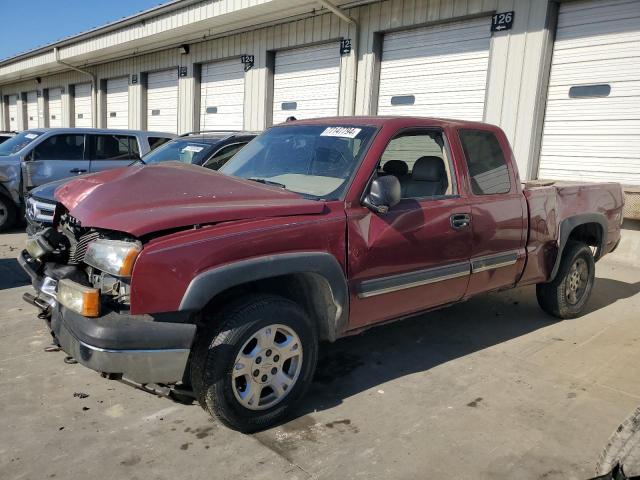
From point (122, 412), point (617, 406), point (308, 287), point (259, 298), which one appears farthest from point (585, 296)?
point (122, 412)

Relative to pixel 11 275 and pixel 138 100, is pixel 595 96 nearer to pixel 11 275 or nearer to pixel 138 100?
pixel 11 275

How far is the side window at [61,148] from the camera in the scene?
8.93 meters

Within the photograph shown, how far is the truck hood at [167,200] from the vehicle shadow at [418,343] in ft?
4.40

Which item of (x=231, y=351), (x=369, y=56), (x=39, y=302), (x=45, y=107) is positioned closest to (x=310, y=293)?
(x=231, y=351)

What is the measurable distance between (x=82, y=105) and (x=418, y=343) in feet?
73.4

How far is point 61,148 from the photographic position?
904 cm

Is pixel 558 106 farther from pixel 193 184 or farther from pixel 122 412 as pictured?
pixel 122 412

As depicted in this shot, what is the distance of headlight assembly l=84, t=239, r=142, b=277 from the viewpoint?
105 inches

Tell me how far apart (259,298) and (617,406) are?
254 cm

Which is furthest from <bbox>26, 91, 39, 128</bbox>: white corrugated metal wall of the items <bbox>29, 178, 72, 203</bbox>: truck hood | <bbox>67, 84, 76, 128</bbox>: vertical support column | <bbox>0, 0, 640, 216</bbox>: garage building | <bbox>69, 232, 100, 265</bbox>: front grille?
<bbox>69, 232, 100, 265</bbox>: front grille

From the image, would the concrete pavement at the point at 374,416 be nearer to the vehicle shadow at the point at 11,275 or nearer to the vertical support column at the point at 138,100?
the vehicle shadow at the point at 11,275

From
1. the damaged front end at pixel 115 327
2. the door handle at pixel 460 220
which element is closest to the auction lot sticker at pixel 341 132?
the door handle at pixel 460 220

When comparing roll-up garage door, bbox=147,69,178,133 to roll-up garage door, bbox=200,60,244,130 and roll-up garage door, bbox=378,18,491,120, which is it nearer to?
roll-up garage door, bbox=200,60,244,130

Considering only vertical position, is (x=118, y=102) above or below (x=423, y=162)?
above
